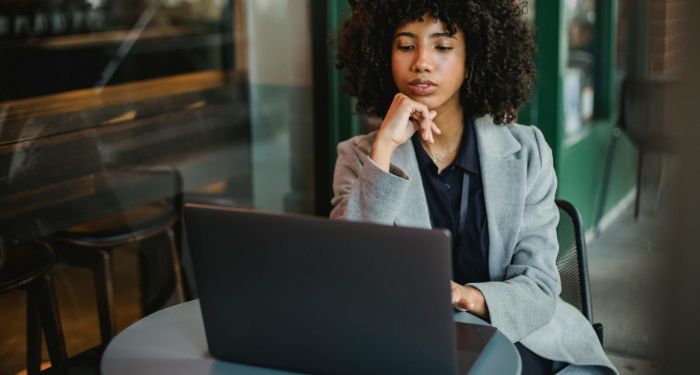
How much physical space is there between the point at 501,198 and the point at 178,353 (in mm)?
746

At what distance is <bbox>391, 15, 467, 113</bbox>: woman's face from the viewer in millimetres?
1871

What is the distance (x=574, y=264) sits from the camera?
201cm

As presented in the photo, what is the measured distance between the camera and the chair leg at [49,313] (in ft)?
8.54

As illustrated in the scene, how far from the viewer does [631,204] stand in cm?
284

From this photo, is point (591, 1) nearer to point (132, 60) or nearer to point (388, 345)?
point (132, 60)

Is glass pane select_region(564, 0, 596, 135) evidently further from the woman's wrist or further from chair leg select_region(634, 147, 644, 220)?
the woman's wrist

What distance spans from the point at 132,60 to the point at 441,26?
78.5 inches

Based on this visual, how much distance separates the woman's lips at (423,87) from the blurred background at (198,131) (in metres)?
0.78

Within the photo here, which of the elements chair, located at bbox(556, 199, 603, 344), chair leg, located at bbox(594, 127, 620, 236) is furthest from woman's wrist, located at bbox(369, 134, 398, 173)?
chair leg, located at bbox(594, 127, 620, 236)

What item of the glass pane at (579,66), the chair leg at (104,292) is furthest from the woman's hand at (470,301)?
the glass pane at (579,66)

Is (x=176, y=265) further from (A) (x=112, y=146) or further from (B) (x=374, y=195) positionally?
(B) (x=374, y=195)

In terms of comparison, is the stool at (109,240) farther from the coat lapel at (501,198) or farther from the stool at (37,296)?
the coat lapel at (501,198)

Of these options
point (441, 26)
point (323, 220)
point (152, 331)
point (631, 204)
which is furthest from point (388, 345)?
point (631, 204)

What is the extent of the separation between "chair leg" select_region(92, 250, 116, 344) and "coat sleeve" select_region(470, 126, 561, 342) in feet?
5.26
